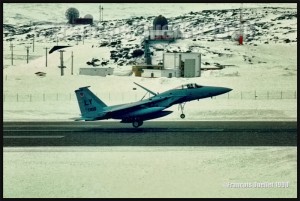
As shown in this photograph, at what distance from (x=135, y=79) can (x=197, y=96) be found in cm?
4329

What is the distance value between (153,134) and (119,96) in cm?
3021

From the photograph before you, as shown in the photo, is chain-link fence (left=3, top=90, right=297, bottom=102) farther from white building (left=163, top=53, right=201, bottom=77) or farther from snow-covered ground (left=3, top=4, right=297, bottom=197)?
white building (left=163, top=53, right=201, bottom=77)

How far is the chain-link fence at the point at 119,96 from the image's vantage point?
68.8 m

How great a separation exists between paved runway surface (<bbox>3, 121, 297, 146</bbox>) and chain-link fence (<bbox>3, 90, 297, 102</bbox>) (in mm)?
17189

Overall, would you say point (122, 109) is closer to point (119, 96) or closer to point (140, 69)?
point (119, 96)

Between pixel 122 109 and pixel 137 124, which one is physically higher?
pixel 122 109

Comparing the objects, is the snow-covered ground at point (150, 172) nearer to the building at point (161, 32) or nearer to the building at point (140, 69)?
the building at point (140, 69)

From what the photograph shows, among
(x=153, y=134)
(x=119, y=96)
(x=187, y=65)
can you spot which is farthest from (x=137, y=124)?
(x=187, y=65)

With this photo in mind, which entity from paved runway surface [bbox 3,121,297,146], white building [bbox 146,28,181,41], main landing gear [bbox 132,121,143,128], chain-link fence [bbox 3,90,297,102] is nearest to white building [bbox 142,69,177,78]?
chain-link fence [bbox 3,90,297,102]

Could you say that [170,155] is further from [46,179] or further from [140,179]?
[46,179]

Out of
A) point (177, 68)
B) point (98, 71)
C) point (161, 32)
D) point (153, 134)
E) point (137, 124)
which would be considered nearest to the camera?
point (153, 134)

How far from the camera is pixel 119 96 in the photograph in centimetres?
7188

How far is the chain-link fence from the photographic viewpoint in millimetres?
68838

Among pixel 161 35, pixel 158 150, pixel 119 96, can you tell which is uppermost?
pixel 161 35
